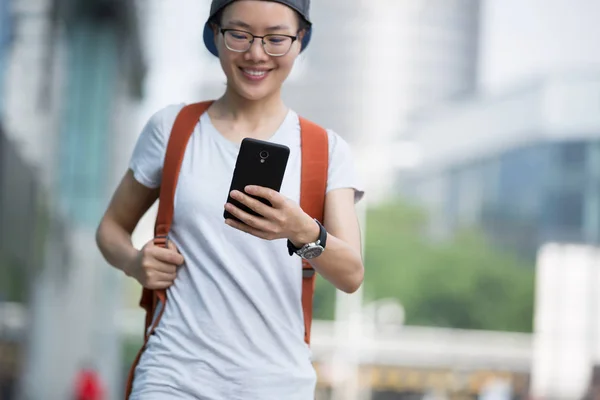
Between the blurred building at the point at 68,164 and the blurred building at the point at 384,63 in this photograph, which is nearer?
the blurred building at the point at 68,164

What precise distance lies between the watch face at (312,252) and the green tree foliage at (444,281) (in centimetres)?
5057

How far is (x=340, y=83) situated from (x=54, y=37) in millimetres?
95839

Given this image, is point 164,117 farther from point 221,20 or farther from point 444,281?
point 444,281

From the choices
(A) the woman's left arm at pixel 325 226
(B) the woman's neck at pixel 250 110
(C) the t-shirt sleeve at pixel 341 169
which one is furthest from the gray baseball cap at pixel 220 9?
(A) the woman's left arm at pixel 325 226

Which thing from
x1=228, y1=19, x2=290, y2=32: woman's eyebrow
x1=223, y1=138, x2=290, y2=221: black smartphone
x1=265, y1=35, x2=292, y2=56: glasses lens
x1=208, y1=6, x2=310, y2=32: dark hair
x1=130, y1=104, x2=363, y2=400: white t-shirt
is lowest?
x1=130, y1=104, x2=363, y2=400: white t-shirt

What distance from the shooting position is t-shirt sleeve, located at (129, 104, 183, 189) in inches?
93.0

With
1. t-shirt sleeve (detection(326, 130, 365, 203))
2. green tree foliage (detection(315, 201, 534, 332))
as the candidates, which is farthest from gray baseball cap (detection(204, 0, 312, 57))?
green tree foliage (detection(315, 201, 534, 332))

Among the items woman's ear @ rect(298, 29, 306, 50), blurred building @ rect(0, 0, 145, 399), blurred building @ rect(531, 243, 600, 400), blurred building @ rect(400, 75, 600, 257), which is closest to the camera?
woman's ear @ rect(298, 29, 306, 50)

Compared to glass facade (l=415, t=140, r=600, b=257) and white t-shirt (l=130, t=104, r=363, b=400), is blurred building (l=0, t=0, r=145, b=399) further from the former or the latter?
glass facade (l=415, t=140, r=600, b=257)

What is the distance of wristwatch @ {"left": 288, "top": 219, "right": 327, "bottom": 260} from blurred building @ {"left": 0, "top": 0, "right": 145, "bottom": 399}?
8.71 meters

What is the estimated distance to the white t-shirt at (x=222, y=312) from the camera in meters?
2.23

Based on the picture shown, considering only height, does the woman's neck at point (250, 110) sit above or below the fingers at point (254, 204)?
above

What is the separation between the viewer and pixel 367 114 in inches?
4075

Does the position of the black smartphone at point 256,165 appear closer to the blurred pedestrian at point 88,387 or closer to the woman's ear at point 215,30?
the woman's ear at point 215,30
